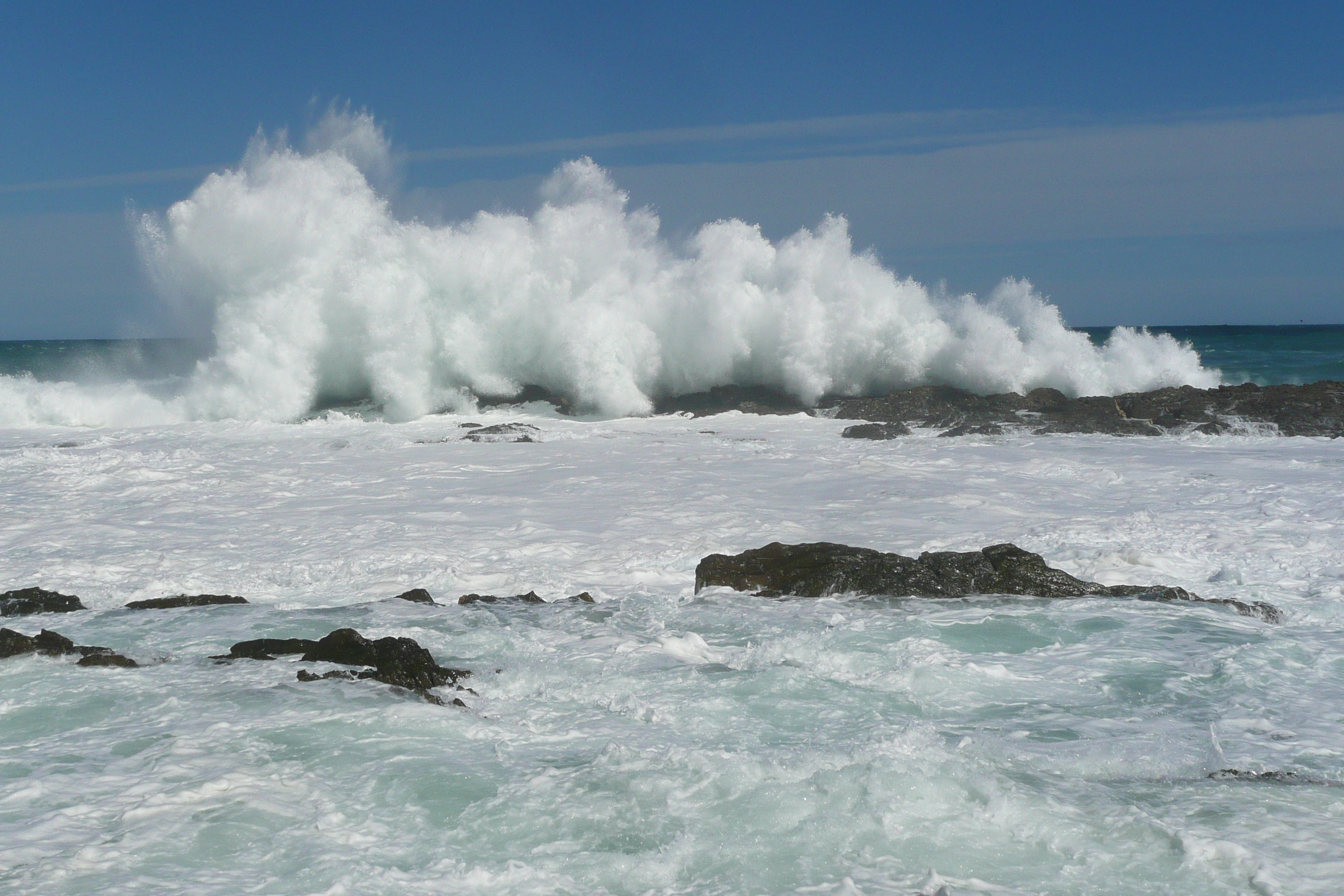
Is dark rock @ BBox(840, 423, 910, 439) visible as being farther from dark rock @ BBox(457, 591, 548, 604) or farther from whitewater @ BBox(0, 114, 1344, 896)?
dark rock @ BBox(457, 591, 548, 604)

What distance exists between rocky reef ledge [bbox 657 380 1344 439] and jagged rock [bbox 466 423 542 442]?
4.10 metres

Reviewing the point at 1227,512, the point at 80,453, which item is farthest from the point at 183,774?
the point at 80,453

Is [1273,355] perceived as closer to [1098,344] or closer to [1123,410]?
[1098,344]

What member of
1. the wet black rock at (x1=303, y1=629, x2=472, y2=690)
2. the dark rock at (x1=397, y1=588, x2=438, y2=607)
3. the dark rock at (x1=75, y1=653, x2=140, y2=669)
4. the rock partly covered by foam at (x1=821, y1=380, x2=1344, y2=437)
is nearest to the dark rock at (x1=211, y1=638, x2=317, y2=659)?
the wet black rock at (x1=303, y1=629, x2=472, y2=690)

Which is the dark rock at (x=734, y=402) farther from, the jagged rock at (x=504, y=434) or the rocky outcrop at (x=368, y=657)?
the rocky outcrop at (x=368, y=657)

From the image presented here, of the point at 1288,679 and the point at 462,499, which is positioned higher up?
the point at 462,499

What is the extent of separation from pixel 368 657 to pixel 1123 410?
14.5 metres

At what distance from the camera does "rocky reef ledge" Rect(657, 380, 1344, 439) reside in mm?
15336

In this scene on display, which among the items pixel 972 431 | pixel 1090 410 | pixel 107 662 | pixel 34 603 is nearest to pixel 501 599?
pixel 107 662

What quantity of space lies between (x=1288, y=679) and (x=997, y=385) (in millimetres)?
15610

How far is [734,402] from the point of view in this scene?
19562 mm

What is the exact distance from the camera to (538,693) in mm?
5145

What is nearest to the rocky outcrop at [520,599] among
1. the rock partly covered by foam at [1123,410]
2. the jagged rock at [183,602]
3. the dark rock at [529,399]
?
the jagged rock at [183,602]

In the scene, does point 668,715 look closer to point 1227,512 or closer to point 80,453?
point 1227,512
